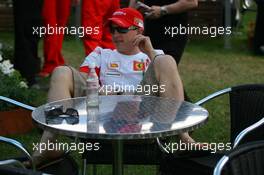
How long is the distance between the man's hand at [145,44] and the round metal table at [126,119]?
54 centimetres

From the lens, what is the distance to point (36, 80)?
288 inches

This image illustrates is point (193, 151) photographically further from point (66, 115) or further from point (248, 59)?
point (248, 59)

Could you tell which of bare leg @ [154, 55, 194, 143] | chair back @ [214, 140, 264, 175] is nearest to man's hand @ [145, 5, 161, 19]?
bare leg @ [154, 55, 194, 143]

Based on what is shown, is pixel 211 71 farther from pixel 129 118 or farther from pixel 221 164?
pixel 221 164

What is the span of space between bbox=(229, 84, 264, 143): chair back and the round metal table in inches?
17.4

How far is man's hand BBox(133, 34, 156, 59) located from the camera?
413cm

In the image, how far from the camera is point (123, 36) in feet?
13.5

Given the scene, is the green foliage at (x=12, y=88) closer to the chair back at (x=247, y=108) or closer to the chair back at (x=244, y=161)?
the chair back at (x=247, y=108)

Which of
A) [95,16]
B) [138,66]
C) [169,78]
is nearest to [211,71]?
[95,16]

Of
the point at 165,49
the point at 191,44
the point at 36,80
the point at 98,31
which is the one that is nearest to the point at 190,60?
the point at 191,44

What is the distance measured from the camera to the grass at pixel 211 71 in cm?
539

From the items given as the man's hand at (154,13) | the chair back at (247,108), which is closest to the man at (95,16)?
the man's hand at (154,13)

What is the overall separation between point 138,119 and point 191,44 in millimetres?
7598

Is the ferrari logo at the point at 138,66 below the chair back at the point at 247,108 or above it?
above
